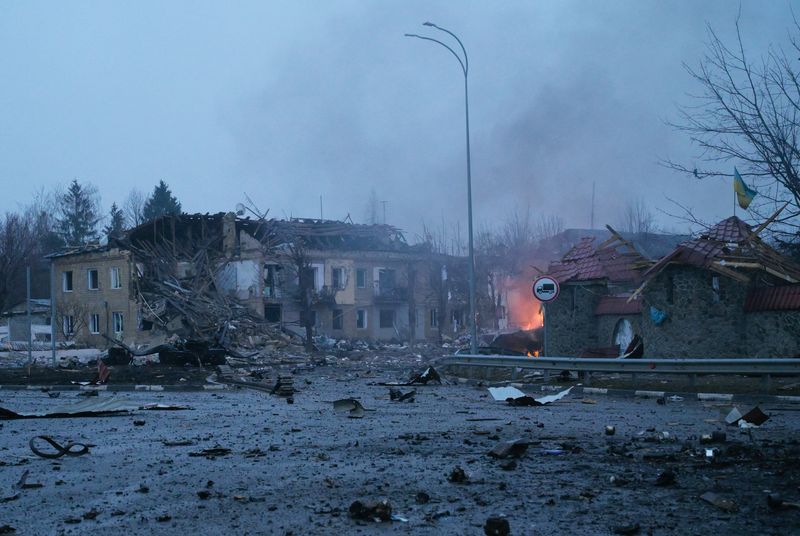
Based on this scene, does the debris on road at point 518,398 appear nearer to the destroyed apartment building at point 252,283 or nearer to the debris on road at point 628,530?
the debris on road at point 628,530

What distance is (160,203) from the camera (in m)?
93.4

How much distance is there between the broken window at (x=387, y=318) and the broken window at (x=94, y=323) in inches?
855

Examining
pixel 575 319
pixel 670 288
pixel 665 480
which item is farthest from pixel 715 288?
pixel 665 480

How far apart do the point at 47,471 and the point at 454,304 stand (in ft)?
200

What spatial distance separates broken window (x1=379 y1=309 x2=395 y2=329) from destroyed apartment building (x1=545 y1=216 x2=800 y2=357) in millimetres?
40295

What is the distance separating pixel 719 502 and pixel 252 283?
2187 inches

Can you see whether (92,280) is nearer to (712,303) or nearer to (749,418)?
(712,303)

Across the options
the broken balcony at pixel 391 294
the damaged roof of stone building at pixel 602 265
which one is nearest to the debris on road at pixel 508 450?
the damaged roof of stone building at pixel 602 265

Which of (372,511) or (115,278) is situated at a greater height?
(115,278)

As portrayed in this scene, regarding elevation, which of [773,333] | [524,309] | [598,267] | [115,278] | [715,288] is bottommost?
[773,333]

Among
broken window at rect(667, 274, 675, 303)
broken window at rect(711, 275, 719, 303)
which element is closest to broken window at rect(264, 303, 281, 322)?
broken window at rect(667, 274, 675, 303)

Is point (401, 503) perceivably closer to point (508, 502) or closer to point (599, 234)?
point (508, 502)

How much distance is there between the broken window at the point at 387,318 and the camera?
66.7 meters

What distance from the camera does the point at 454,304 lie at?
68.2 m
